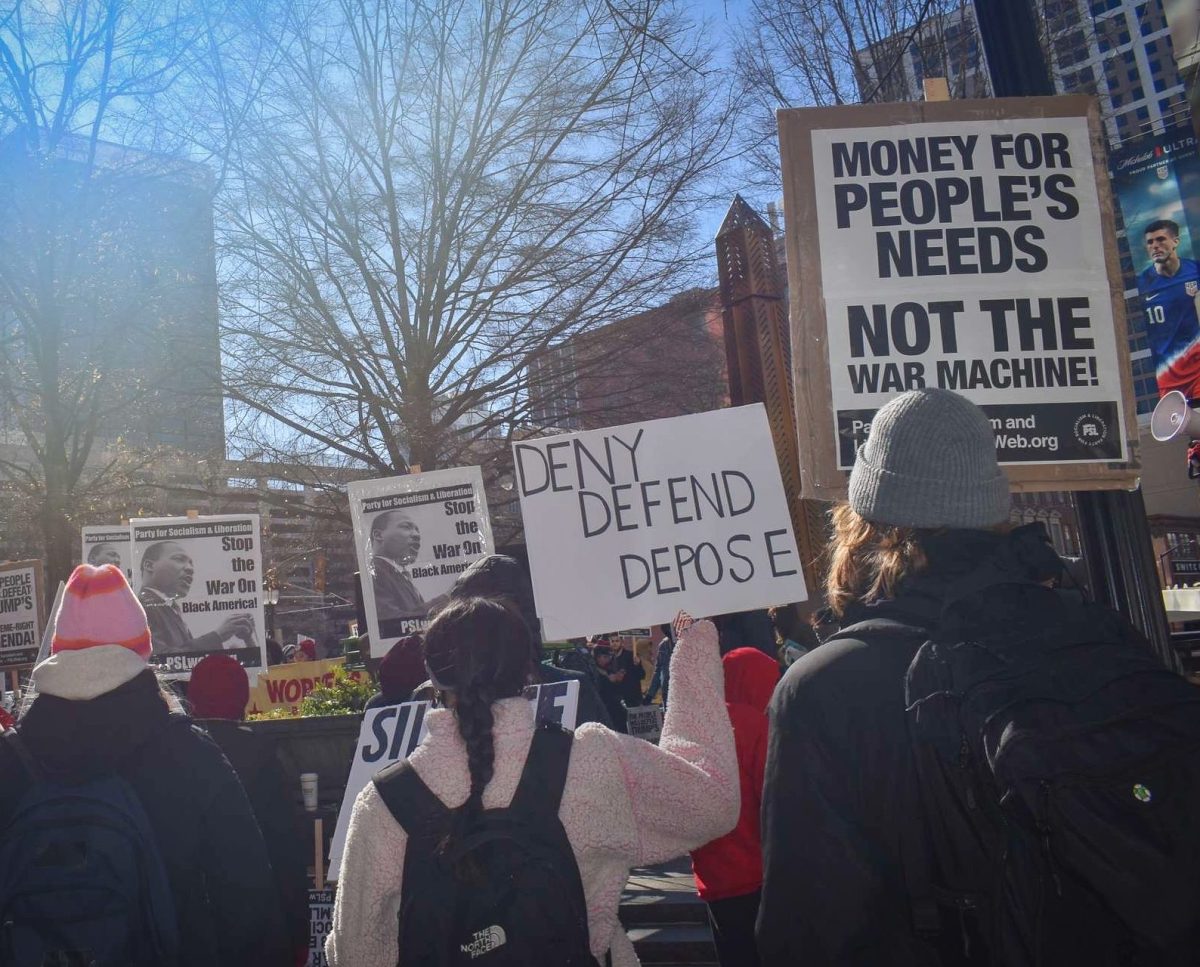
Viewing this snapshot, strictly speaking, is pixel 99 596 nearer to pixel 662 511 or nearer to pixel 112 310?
pixel 662 511

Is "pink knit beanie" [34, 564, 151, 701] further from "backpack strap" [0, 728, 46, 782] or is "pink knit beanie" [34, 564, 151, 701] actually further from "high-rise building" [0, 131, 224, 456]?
"high-rise building" [0, 131, 224, 456]

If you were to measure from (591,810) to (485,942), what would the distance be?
1.07ft

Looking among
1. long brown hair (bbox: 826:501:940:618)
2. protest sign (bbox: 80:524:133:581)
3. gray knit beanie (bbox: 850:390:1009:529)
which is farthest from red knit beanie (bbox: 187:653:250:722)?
protest sign (bbox: 80:524:133:581)

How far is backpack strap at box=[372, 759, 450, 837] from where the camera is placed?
2275mm

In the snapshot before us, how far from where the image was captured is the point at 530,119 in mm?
13023

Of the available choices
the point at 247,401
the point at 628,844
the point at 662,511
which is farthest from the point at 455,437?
the point at 628,844

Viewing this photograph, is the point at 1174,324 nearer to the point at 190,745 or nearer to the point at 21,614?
the point at 190,745

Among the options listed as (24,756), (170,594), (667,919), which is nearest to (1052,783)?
(24,756)

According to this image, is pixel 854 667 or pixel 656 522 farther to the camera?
pixel 656 522

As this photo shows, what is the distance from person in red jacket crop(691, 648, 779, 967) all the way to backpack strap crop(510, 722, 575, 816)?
4.91 feet

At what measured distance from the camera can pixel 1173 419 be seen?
4.59 m

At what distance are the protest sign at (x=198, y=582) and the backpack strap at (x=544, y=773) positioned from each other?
25.0 ft

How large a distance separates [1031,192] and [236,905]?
2888mm

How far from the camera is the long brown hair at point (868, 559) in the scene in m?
1.95
